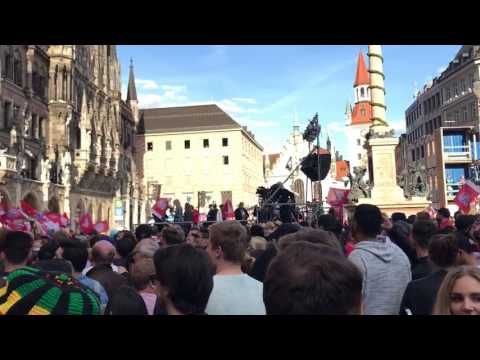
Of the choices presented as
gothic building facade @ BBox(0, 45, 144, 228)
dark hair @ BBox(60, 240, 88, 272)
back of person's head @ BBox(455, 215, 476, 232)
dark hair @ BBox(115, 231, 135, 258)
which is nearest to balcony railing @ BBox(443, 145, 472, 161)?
gothic building facade @ BBox(0, 45, 144, 228)

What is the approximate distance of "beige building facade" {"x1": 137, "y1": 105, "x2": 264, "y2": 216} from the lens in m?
75.6

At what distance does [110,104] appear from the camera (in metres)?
53.9

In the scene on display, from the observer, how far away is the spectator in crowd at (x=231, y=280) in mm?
3521

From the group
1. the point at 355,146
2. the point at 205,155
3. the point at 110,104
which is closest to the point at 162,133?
the point at 205,155

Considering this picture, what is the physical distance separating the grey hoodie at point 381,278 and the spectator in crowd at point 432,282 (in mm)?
110

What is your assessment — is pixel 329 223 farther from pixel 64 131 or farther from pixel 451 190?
pixel 451 190

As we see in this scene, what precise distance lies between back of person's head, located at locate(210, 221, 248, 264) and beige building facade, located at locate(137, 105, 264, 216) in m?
69.4

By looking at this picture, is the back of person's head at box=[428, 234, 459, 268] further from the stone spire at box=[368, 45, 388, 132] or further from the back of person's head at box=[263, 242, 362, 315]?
the stone spire at box=[368, 45, 388, 132]

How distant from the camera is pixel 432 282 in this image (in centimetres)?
405

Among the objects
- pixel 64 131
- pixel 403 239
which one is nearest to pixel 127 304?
pixel 403 239

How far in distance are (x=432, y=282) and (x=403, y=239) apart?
8.86 feet
